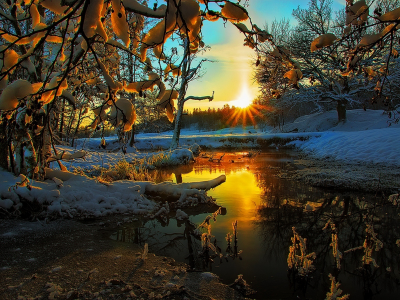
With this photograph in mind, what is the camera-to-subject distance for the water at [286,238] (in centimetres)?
236

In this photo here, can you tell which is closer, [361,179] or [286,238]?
[286,238]

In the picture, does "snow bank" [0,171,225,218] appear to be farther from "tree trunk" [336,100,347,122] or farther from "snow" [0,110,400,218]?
"tree trunk" [336,100,347,122]

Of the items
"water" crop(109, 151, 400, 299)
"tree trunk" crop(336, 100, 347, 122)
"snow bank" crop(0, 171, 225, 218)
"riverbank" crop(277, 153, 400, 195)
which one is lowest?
"water" crop(109, 151, 400, 299)

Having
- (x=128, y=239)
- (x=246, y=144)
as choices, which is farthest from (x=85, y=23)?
(x=246, y=144)

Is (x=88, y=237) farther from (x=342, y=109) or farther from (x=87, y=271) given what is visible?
(x=342, y=109)

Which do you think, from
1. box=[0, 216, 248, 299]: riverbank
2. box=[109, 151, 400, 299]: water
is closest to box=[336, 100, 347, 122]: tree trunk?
box=[109, 151, 400, 299]: water

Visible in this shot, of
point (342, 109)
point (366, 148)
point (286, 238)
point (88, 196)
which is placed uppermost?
point (342, 109)

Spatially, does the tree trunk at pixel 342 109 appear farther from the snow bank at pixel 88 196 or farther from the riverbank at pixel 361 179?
the snow bank at pixel 88 196

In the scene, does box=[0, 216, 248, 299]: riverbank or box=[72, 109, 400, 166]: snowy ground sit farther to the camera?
box=[72, 109, 400, 166]: snowy ground

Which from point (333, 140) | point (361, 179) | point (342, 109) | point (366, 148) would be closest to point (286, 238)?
point (361, 179)

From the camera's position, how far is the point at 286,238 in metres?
3.39

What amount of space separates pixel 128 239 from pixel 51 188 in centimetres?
189

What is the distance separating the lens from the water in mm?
2363

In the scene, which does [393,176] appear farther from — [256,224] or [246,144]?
[246,144]
